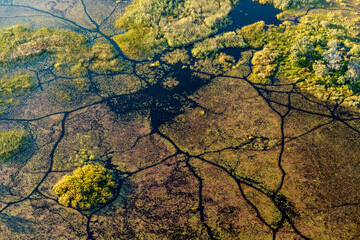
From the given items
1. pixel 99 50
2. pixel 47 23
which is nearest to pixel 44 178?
pixel 99 50

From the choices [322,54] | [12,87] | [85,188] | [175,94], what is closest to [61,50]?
[12,87]

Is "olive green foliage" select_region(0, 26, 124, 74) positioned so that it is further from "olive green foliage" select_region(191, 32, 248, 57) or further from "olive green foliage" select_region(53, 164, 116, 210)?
"olive green foliage" select_region(53, 164, 116, 210)

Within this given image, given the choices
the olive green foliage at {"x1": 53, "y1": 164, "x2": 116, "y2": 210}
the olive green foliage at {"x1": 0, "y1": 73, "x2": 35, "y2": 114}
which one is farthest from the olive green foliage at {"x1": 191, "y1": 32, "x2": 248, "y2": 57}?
the olive green foliage at {"x1": 0, "y1": 73, "x2": 35, "y2": 114}

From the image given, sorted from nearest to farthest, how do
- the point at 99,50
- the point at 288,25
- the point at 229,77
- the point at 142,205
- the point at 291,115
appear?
the point at 142,205 < the point at 291,115 < the point at 229,77 < the point at 99,50 < the point at 288,25

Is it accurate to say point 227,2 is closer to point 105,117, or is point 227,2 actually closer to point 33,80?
point 105,117

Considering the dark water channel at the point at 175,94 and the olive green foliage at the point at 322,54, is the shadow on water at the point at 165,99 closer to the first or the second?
the dark water channel at the point at 175,94
